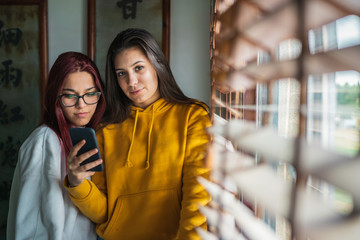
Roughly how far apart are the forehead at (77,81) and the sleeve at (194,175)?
444 mm

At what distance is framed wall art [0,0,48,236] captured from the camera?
1.56 m

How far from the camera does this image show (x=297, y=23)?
18 cm

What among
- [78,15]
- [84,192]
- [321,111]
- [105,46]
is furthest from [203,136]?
[78,15]

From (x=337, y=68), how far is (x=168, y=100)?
3.05 feet

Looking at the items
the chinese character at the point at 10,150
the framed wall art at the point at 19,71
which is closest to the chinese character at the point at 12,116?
the framed wall art at the point at 19,71

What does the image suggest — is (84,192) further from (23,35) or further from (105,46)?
(23,35)

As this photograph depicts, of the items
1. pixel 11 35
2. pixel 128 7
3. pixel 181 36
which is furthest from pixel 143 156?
pixel 11 35

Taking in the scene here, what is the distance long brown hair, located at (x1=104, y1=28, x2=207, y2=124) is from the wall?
1.56 ft

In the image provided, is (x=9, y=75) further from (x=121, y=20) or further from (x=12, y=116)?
(x=121, y=20)

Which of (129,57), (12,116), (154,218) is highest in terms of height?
(129,57)

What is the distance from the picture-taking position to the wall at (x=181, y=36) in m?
1.51

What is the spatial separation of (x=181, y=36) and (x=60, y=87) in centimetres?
77

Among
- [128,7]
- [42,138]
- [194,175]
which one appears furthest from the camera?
[128,7]

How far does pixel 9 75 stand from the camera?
1.58 metres
